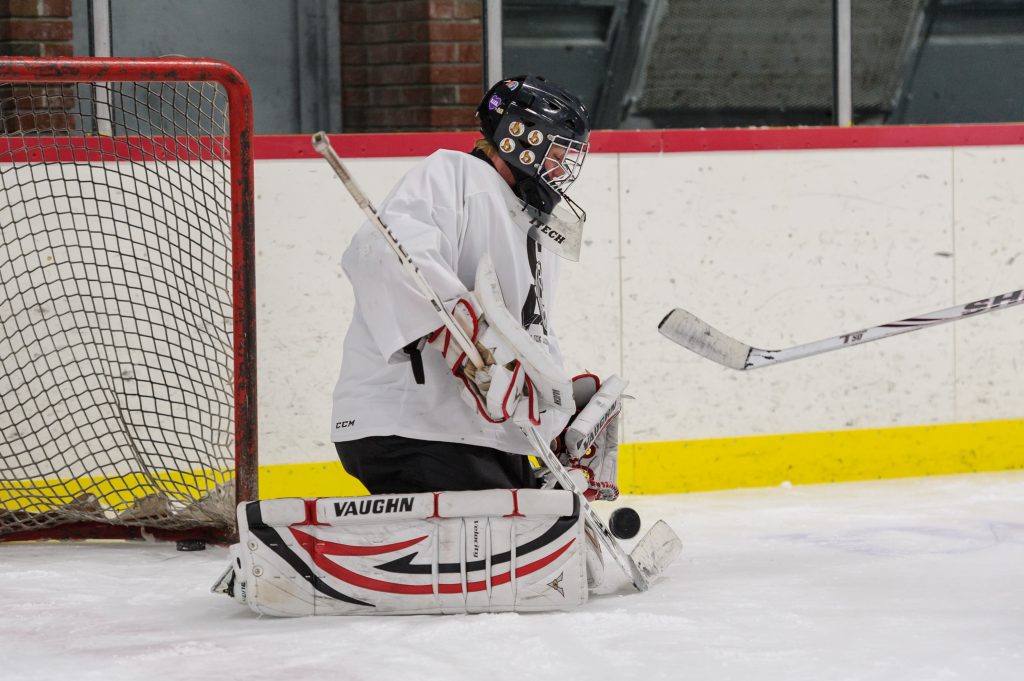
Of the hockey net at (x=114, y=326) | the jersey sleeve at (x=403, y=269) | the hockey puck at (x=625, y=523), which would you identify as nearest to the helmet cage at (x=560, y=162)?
the jersey sleeve at (x=403, y=269)

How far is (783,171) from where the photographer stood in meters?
3.88

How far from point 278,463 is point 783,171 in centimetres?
155

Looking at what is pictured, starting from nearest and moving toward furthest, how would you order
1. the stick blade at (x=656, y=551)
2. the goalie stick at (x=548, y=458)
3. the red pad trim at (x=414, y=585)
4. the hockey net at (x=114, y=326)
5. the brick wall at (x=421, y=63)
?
the goalie stick at (x=548, y=458), the red pad trim at (x=414, y=585), the stick blade at (x=656, y=551), the hockey net at (x=114, y=326), the brick wall at (x=421, y=63)

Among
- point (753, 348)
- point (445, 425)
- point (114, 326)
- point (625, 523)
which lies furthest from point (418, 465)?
point (114, 326)

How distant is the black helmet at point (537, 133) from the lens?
2504mm

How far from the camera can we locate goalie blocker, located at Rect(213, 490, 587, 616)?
2.36 meters

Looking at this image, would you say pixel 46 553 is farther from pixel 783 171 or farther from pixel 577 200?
pixel 783 171

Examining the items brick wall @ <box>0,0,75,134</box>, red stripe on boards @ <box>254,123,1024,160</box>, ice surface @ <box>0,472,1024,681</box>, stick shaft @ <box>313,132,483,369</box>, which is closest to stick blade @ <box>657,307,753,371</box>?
ice surface @ <box>0,472,1024,681</box>

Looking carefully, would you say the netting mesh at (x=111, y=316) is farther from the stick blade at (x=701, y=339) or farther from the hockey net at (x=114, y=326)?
the stick blade at (x=701, y=339)

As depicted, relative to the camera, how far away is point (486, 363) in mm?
2342

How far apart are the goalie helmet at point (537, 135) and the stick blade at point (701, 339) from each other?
33 cm

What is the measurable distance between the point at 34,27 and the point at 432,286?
7.30 ft

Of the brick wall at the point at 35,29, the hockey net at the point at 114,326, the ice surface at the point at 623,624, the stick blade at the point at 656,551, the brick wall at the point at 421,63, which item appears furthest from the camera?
the brick wall at the point at 421,63

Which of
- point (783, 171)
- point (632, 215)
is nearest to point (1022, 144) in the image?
point (783, 171)
